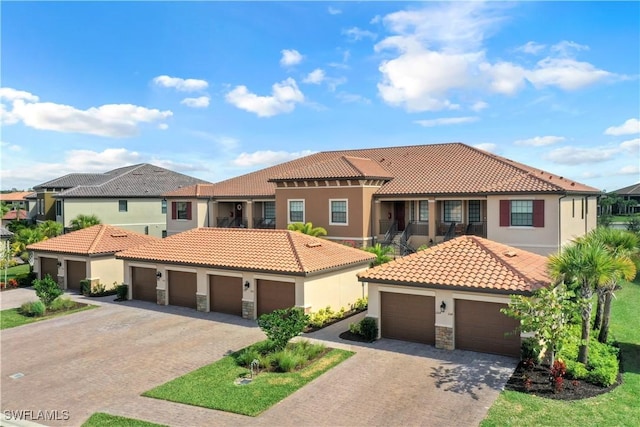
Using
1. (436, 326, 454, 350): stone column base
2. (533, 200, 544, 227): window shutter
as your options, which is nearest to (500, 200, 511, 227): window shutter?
(533, 200, 544, 227): window shutter

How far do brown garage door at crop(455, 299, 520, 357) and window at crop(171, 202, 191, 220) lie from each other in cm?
2796

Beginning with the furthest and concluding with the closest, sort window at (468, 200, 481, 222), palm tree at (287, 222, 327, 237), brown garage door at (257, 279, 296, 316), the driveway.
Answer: window at (468, 200, 481, 222) < palm tree at (287, 222, 327, 237) < brown garage door at (257, 279, 296, 316) < the driveway

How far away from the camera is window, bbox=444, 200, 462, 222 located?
29.5 m

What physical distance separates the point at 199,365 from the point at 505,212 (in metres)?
18.0

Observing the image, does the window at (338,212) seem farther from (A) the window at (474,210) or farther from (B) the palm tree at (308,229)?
(A) the window at (474,210)

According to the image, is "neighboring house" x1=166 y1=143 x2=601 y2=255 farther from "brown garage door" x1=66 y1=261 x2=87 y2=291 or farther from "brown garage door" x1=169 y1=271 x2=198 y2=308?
"brown garage door" x1=66 y1=261 x2=87 y2=291

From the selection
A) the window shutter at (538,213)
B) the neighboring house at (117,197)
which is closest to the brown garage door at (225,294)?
the window shutter at (538,213)

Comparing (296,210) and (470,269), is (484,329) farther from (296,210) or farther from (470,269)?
(296,210)

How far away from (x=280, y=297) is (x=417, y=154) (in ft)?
62.4

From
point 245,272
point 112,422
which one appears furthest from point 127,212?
point 112,422

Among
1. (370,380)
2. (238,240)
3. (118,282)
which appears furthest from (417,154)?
(370,380)

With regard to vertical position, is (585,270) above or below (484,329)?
A: above

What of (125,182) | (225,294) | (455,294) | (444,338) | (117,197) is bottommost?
(444,338)

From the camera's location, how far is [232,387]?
520 inches
